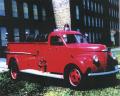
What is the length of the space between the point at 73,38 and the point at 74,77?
6.03 feet

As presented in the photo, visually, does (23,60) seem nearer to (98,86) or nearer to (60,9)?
(98,86)

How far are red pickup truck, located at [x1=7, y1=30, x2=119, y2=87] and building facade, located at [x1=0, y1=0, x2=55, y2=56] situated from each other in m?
16.0

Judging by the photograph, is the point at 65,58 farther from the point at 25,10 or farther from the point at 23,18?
the point at 25,10

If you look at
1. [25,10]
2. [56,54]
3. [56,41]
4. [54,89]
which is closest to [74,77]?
[54,89]

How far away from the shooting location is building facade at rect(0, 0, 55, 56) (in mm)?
33094

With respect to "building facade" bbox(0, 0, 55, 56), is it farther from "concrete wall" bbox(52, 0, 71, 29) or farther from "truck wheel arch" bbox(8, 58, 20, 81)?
"truck wheel arch" bbox(8, 58, 20, 81)

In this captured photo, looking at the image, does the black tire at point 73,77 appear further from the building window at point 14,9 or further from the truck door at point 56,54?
the building window at point 14,9

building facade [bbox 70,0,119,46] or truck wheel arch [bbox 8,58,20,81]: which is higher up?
building facade [bbox 70,0,119,46]

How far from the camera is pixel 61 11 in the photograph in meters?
43.1

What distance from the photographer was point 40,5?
40.3 m

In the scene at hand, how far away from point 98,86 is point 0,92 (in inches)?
132

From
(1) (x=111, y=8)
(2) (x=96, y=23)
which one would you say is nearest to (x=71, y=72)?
(2) (x=96, y=23)

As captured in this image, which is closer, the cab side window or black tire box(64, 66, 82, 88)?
black tire box(64, 66, 82, 88)

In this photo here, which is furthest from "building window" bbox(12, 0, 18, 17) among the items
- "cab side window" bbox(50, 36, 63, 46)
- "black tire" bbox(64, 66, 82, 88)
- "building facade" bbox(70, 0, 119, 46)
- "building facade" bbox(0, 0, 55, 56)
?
"black tire" bbox(64, 66, 82, 88)
